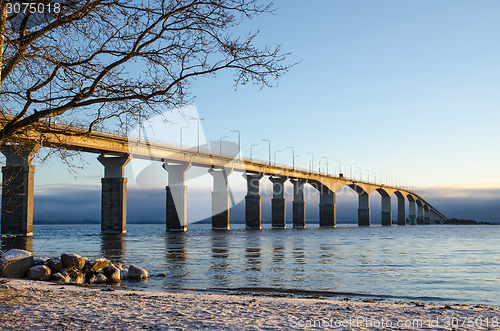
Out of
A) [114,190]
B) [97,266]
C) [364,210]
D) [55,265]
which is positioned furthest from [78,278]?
[364,210]

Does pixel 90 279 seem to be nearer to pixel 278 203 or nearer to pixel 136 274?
pixel 136 274

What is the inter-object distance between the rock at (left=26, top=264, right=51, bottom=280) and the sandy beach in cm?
501

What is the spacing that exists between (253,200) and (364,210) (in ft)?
219

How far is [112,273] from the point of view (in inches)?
685

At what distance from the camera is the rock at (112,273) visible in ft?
56.3

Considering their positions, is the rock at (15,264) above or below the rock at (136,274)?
above

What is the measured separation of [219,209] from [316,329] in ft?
298

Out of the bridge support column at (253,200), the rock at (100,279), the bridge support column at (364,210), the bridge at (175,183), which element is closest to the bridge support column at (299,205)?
the bridge at (175,183)

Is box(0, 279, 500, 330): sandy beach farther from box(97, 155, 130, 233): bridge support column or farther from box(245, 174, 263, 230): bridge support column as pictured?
box(245, 174, 263, 230): bridge support column

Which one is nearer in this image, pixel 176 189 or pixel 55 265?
pixel 55 265

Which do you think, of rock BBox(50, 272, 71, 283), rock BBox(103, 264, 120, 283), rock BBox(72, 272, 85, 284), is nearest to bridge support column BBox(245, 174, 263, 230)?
rock BBox(103, 264, 120, 283)

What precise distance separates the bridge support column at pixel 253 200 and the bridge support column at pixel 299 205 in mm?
23604

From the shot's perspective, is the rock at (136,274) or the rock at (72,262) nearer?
the rock at (72,262)

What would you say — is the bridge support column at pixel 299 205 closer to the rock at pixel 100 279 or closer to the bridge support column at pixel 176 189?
the bridge support column at pixel 176 189
